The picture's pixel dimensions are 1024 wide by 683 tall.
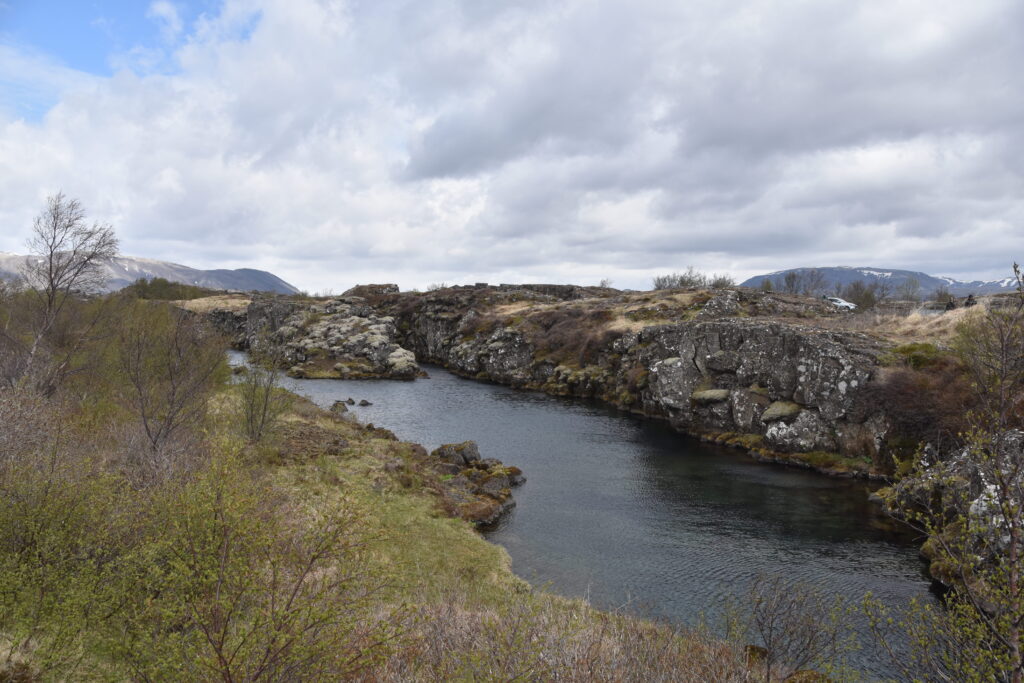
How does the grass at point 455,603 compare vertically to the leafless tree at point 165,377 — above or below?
below

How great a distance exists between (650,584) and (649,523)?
6.86 meters

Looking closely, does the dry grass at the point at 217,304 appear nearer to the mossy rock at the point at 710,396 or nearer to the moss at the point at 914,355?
the mossy rock at the point at 710,396

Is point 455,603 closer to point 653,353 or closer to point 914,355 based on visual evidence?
point 914,355

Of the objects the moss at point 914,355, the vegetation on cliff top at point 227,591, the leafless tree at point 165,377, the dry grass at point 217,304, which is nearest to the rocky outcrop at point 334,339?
the dry grass at point 217,304

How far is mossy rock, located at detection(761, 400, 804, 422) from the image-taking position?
147 ft

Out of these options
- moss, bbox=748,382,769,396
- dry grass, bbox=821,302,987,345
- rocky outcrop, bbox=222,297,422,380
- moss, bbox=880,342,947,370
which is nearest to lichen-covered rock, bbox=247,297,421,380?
rocky outcrop, bbox=222,297,422,380

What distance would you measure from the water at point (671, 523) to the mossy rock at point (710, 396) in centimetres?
428

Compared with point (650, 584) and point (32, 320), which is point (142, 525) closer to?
point (650, 584)

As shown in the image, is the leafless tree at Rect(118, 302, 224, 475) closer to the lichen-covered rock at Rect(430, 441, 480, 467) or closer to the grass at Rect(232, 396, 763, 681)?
the grass at Rect(232, 396, 763, 681)

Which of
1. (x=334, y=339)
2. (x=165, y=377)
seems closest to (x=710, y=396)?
(x=165, y=377)

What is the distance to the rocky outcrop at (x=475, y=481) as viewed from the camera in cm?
3002

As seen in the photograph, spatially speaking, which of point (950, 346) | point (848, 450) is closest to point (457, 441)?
point (848, 450)

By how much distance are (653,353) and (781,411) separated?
59.0ft

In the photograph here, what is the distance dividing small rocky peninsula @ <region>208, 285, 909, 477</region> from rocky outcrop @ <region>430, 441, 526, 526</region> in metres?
19.3
